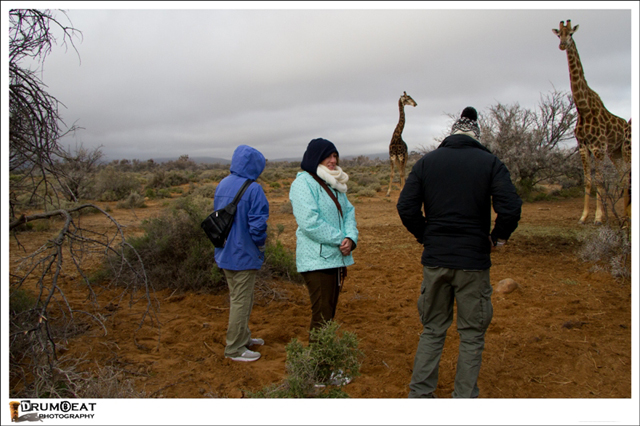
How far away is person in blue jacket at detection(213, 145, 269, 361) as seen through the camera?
12.1 ft

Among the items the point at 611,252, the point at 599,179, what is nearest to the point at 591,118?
the point at 599,179

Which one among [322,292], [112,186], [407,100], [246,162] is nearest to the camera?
[322,292]

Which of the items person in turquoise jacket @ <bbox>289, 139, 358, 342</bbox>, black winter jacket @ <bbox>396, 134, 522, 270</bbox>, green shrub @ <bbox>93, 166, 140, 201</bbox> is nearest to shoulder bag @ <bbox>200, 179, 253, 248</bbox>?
person in turquoise jacket @ <bbox>289, 139, 358, 342</bbox>

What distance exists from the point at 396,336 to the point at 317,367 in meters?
1.92

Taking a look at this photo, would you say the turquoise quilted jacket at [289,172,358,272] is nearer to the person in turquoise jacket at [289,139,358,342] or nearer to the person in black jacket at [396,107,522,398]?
the person in turquoise jacket at [289,139,358,342]

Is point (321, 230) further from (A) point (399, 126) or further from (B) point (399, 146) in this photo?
(B) point (399, 146)

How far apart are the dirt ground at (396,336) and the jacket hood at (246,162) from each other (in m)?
1.76

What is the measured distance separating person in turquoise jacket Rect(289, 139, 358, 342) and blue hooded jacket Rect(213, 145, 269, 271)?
1.43 feet

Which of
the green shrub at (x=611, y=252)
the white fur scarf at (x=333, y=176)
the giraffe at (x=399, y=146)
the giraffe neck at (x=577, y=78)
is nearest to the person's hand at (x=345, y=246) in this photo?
the white fur scarf at (x=333, y=176)

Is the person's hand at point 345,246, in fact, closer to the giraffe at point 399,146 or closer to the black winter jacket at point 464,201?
the black winter jacket at point 464,201

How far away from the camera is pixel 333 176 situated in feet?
11.4

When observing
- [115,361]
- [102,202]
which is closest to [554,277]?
[115,361]

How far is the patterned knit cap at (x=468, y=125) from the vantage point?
9.95ft

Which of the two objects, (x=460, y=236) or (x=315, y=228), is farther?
(x=315, y=228)
